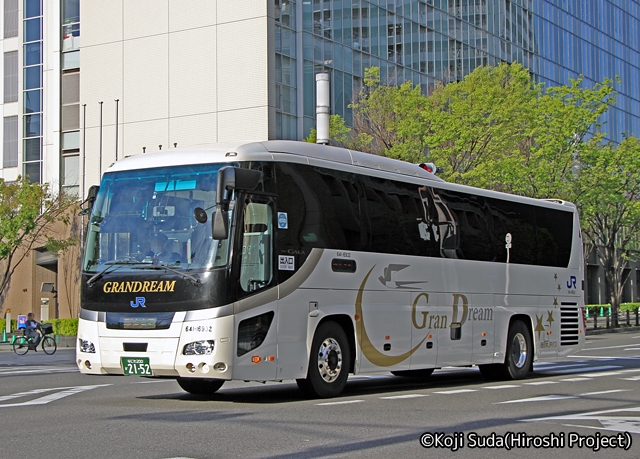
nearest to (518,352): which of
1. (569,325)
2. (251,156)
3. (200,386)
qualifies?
(569,325)

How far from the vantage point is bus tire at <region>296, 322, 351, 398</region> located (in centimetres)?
1345

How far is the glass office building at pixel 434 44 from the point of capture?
5034 cm

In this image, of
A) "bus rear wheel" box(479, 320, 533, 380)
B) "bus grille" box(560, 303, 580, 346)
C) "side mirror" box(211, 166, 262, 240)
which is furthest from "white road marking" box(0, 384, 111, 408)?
"bus grille" box(560, 303, 580, 346)

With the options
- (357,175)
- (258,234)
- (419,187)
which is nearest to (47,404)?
(258,234)

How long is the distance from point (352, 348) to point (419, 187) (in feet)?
11.3

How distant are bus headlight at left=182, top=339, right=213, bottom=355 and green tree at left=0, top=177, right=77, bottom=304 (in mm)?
37438

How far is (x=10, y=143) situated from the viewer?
57062 mm

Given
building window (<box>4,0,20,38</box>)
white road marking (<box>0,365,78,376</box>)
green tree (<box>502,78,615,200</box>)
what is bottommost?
white road marking (<box>0,365,78,376</box>)

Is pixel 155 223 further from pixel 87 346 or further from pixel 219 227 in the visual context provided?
pixel 87 346

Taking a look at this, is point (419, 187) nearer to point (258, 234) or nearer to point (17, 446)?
point (258, 234)

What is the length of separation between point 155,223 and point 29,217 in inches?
1461

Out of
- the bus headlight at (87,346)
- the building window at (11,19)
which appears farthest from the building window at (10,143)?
the bus headlight at (87,346)

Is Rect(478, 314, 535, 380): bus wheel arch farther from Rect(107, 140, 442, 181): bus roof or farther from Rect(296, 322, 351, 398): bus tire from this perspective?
Rect(107, 140, 442, 181): bus roof

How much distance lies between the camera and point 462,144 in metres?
36.1
